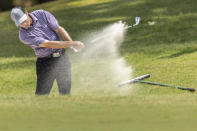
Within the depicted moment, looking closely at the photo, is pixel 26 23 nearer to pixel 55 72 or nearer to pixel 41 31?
pixel 41 31

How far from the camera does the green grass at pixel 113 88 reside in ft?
25.3

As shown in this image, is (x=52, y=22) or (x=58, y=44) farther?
(x=52, y=22)

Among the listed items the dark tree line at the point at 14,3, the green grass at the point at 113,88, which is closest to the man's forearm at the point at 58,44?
the green grass at the point at 113,88

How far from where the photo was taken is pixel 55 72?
10250 mm

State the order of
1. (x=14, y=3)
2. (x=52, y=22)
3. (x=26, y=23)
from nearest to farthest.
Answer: (x=26, y=23) → (x=52, y=22) → (x=14, y=3)

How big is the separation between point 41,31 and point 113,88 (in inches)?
213

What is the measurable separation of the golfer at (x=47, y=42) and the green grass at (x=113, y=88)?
0.47 m

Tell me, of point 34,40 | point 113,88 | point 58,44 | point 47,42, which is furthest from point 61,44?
point 113,88

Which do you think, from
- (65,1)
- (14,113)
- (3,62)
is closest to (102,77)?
(3,62)

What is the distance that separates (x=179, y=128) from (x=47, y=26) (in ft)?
12.7

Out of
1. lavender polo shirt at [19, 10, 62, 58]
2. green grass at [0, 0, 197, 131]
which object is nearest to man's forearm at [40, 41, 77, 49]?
lavender polo shirt at [19, 10, 62, 58]

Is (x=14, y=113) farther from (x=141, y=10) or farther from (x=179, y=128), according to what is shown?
(x=141, y=10)

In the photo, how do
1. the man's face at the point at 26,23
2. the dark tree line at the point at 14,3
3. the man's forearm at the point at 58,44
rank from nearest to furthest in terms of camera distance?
the man's forearm at the point at 58,44 < the man's face at the point at 26,23 < the dark tree line at the point at 14,3

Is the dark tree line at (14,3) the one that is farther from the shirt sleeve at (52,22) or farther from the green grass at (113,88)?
the shirt sleeve at (52,22)
